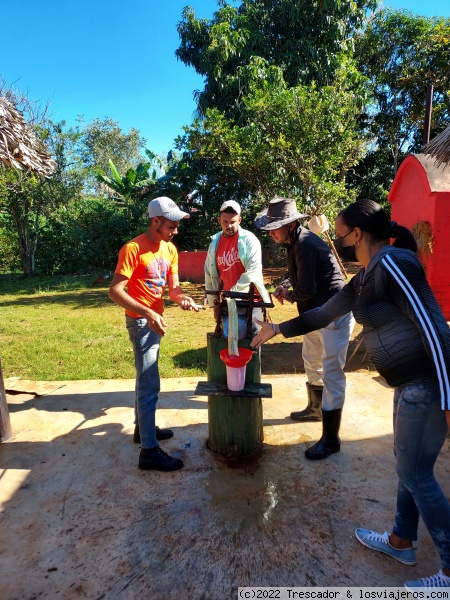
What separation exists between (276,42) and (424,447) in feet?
50.9

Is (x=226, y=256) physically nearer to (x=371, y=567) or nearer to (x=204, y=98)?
(x=371, y=567)

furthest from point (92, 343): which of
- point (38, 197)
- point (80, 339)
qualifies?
point (38, 197)

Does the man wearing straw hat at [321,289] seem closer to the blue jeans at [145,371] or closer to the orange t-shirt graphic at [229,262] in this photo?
the orange t-shirt graphic at [229,262]

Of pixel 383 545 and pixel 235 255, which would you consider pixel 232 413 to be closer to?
pixel 383 545

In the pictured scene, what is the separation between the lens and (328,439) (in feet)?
9.98

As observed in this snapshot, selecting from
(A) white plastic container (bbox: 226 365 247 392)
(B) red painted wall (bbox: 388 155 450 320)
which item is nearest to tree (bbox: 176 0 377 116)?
(B) red painted wall (bbox: 388 155 450 320)

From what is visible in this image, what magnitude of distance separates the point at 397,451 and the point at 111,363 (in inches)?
181

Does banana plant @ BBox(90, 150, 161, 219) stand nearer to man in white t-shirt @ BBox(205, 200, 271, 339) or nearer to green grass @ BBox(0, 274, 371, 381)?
green grass @ BBox(0, 274, 371, 381)

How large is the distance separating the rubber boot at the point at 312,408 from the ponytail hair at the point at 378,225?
1.99 m

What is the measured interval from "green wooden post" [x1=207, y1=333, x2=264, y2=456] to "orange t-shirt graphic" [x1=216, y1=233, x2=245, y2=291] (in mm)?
800

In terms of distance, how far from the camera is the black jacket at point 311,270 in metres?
2.94

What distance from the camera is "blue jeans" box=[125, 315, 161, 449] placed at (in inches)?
110

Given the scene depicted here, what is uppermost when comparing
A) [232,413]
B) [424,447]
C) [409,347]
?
[409,347]

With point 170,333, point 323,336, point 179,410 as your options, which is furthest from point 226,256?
point 170,333
